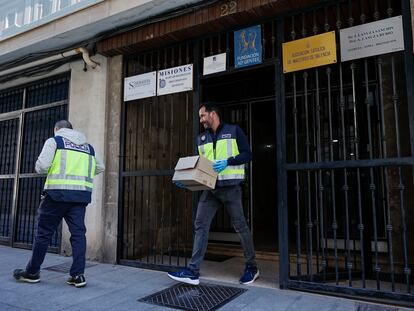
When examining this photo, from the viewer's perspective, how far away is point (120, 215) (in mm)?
5301

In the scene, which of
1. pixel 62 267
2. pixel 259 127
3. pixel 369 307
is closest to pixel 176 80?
pixel 259 127

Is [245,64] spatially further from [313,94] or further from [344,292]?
[344,292]

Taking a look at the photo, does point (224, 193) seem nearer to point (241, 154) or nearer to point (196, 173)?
point (241, 154)

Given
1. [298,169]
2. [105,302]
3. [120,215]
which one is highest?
[298,169]

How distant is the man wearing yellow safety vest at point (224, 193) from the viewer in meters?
3.98

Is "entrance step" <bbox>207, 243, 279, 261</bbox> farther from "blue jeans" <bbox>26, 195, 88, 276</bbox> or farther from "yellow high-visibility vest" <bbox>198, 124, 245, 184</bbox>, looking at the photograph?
"blue jeans" <bbox>26, 195, 88, 276</bbox>

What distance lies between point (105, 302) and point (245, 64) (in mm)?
3174

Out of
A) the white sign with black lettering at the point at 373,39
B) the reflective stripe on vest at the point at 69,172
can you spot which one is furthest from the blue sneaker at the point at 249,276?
the white sign with black lettering at the point at 373,39

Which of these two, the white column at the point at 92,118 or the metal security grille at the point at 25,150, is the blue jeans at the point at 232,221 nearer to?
the white column at the point at 92,118

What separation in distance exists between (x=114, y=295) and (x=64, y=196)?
121cm

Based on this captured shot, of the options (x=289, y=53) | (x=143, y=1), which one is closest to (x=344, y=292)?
(x=289, y=53)

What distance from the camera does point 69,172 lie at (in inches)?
157

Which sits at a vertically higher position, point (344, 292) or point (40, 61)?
point (40, 61)

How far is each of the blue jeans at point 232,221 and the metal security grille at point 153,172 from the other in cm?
107
